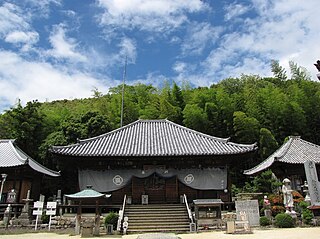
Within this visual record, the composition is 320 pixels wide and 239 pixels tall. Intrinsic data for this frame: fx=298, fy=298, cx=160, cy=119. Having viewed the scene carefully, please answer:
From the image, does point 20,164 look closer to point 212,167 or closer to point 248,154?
point 212,167

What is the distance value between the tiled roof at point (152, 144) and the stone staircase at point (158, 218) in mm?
2862

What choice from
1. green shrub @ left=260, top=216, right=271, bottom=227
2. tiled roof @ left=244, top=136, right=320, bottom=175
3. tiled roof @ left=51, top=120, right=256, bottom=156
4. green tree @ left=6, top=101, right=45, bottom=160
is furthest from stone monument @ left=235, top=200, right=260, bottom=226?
green tree @ left=6, top=101, right=45, bottom=160

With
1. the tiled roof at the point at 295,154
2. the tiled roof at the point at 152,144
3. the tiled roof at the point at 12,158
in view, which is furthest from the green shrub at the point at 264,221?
the tiled roof at the point at 12,158

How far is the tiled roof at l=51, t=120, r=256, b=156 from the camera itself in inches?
648

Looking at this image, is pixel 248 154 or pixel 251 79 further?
pixel 251 79

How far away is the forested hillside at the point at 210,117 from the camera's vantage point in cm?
2219

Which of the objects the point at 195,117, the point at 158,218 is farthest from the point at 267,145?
the point at 158,218

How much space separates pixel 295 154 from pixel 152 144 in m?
9.47

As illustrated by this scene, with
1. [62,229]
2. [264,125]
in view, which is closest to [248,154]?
[264,125]

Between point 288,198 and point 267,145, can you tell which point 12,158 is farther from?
point 267,145

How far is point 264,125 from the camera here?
23000mm

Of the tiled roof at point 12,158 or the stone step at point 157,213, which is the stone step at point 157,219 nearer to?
the stone step at point 157,213

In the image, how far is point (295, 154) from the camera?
19500mm

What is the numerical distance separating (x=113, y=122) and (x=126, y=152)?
11.6 metres
